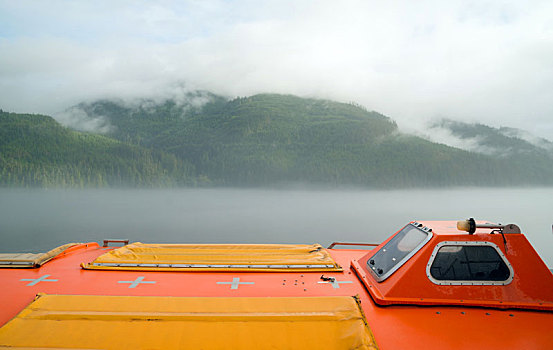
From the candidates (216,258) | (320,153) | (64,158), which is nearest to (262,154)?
(320,153)

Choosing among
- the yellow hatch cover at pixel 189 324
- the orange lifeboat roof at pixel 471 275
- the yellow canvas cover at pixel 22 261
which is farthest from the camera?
the yellow canvas cover at pixel 22 261

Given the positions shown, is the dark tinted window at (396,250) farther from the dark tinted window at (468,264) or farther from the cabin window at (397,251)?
the dark tinted window at (468,264)

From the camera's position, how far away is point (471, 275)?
3.36 m

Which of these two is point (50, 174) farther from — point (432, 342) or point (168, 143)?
point (432, 342)

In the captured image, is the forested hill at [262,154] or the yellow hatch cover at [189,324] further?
the forested hill at [262,154]

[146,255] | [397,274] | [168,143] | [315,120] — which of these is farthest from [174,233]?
[315,120]

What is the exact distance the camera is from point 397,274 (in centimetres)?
350

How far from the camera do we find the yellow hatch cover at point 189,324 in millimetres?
2531

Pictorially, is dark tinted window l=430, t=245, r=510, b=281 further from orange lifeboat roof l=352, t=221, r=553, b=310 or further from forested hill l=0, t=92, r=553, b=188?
forested hill l=0, t=92, r=553, b=188

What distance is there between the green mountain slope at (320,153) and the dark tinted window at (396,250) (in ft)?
380

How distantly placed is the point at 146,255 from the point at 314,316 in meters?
2.95

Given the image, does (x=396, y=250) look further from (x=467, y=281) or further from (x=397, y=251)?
(x=467, y=281)

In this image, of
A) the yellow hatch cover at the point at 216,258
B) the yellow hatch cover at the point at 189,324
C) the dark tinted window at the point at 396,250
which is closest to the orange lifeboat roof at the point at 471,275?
the dark tinted window at the point at 396,250

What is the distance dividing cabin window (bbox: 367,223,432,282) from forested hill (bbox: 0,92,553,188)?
319ft
